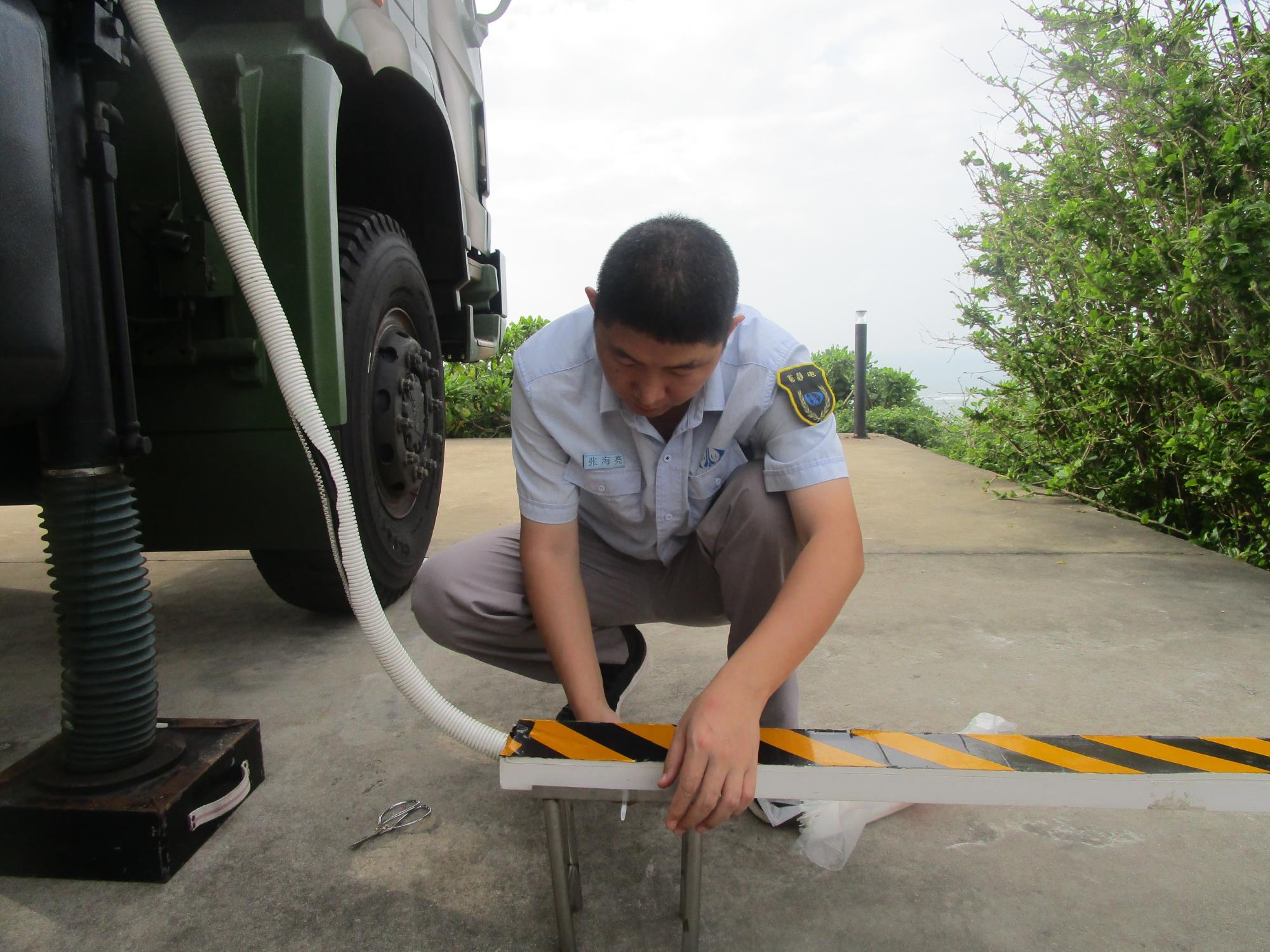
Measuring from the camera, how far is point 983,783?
873mm

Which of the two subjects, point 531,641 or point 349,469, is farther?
point 349,469

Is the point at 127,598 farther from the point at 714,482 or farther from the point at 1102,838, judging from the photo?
the point at 1102,838

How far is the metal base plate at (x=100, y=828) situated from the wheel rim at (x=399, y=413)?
2.66 feet

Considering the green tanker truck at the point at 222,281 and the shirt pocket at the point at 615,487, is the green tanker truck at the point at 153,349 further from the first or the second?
the shirt pocket at the point at 615,487

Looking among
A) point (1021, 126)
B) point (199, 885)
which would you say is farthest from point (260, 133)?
point (1021, 126)

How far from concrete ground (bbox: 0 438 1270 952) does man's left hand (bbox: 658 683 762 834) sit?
0.85 ft

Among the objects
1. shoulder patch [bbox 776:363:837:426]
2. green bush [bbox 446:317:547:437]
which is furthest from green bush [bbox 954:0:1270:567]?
green bush [bbox 446:317:547:437]

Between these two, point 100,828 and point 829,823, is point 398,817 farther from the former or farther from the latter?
point 829,823

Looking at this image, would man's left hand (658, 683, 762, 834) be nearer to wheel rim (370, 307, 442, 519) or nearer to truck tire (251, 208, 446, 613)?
truck tire (251, 208, 446, 613)

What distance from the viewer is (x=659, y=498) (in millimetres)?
1393

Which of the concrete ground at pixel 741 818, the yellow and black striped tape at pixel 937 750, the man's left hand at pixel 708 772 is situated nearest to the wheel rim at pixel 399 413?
the concrete ground at pixel 741 818

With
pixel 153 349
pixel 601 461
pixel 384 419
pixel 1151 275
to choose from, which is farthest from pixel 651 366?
pixel 1151 275

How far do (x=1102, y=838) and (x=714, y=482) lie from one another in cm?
77

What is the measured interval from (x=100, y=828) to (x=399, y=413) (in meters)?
0.99
